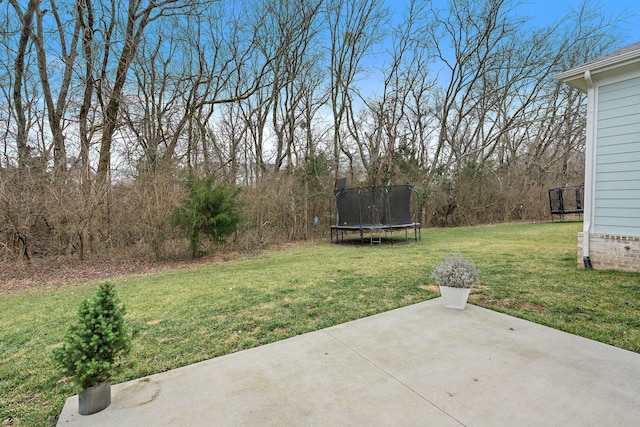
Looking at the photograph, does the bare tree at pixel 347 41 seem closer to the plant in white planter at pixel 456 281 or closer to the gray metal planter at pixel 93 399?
the plant in white planter at pixel 456 281

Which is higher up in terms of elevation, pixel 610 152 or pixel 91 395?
pixel 610 152

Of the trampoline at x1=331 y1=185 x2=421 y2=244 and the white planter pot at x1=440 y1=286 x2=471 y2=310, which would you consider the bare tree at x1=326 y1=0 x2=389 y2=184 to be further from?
the white planter pot at x1=440 y1=286 x2=471 y2=310

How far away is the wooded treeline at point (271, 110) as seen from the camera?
21.0 ft

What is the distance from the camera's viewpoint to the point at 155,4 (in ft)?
26.4

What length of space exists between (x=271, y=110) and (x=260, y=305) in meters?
11.3

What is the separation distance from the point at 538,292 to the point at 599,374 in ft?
6.22

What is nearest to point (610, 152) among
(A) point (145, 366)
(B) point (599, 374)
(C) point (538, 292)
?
(C) point (538, 292)

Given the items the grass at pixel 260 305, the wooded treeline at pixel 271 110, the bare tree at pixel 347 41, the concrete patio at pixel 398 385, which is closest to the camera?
the concrete patio at pixel 398 385

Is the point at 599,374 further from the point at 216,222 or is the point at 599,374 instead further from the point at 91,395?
the point at 216,222

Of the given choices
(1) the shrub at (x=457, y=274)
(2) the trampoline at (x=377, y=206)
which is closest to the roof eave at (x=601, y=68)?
(1) the shrub at (x=457, y=274)

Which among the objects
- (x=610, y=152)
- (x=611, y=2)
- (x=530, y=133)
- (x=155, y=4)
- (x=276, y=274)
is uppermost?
(x=611, y=2)

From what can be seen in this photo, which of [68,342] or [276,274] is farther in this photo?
[276,274]

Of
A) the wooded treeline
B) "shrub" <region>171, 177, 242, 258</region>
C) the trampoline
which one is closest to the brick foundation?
the trampoline

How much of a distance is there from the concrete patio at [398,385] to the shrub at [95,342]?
0.72ft
